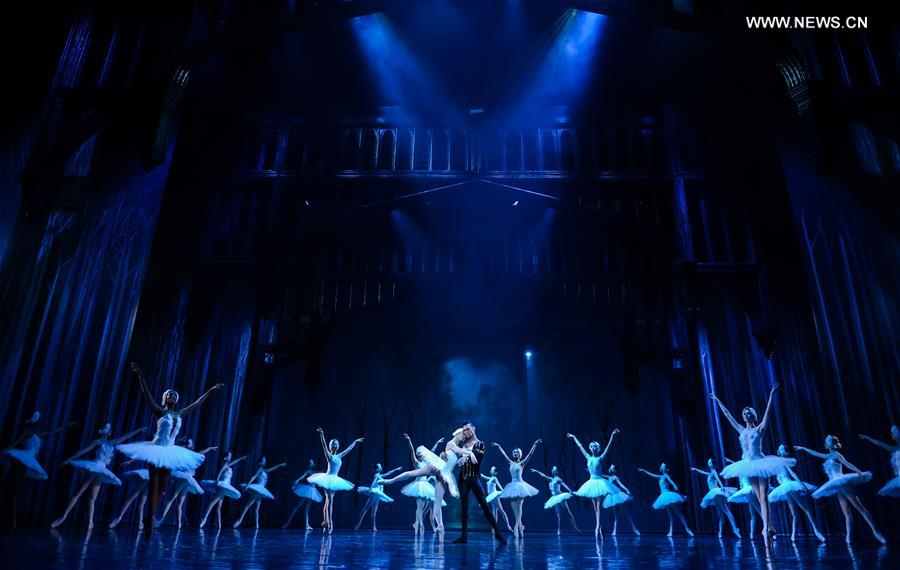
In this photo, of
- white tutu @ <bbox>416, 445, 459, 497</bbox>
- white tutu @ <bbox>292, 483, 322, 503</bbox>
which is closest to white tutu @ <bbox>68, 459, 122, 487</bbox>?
white tutu @ <bbox>416, 445, 459, 497</bbox>

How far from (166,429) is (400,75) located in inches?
436

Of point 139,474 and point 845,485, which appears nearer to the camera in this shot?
point 845,485

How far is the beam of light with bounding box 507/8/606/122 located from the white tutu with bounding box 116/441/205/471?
11.7m

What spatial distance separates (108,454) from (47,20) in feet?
22.8

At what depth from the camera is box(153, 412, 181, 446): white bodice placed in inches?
226

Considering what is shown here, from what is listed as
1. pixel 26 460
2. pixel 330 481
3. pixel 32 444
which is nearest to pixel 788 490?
pixel 330 481

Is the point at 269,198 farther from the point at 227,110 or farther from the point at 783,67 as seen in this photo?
the point at 783,67

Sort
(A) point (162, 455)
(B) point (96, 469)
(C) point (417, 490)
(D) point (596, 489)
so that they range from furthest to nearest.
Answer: (D) point (596, 489) < (C) point (417, 490) < (B) point (96, 469) < (A) point (162, 455)

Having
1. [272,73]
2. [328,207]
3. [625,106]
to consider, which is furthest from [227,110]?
[625,106]

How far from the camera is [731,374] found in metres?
12.6

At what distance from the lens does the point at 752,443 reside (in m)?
6.56

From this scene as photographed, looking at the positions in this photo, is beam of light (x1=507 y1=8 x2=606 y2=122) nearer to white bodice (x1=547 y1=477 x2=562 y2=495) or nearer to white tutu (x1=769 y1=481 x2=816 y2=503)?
white bodice (x1=547 y1=477 x2=562 y2=495)

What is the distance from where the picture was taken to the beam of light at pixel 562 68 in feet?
43.1

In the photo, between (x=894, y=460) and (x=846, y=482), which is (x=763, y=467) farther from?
(x=894, y=460)
